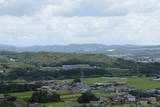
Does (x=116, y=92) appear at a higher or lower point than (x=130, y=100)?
lower

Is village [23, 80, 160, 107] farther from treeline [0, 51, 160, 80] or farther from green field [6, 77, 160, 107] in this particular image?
treeline [0, 51, 160, 80]

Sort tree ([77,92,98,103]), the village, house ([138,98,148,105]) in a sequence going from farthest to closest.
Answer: tree ([77,92,98,103]) → the village → house ([138,98,148,105])

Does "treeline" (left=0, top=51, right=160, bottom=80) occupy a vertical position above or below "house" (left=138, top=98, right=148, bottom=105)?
above

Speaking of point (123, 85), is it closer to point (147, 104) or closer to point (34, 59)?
point (147, 104)

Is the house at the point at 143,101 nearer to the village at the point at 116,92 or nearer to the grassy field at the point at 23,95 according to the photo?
the village at the point at 116,92

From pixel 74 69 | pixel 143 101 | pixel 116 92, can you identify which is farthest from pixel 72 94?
pixel 74 69

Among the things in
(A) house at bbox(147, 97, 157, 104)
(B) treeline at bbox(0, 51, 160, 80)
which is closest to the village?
(A) house at bbox(147, 97, 157, 104)

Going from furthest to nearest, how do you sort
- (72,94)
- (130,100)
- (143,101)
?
(72,94)
(130,100)
(143,101)

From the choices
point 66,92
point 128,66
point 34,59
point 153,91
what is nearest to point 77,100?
point 66,92

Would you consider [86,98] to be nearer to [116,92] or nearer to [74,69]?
[116,92]

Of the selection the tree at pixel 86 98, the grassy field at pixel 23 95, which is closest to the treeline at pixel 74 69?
the grassy field at pixel 23 95

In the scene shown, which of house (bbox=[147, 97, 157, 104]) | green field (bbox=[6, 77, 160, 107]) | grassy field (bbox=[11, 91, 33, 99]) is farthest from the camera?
grassy field (bbox=[11, 91, 33, 99])
